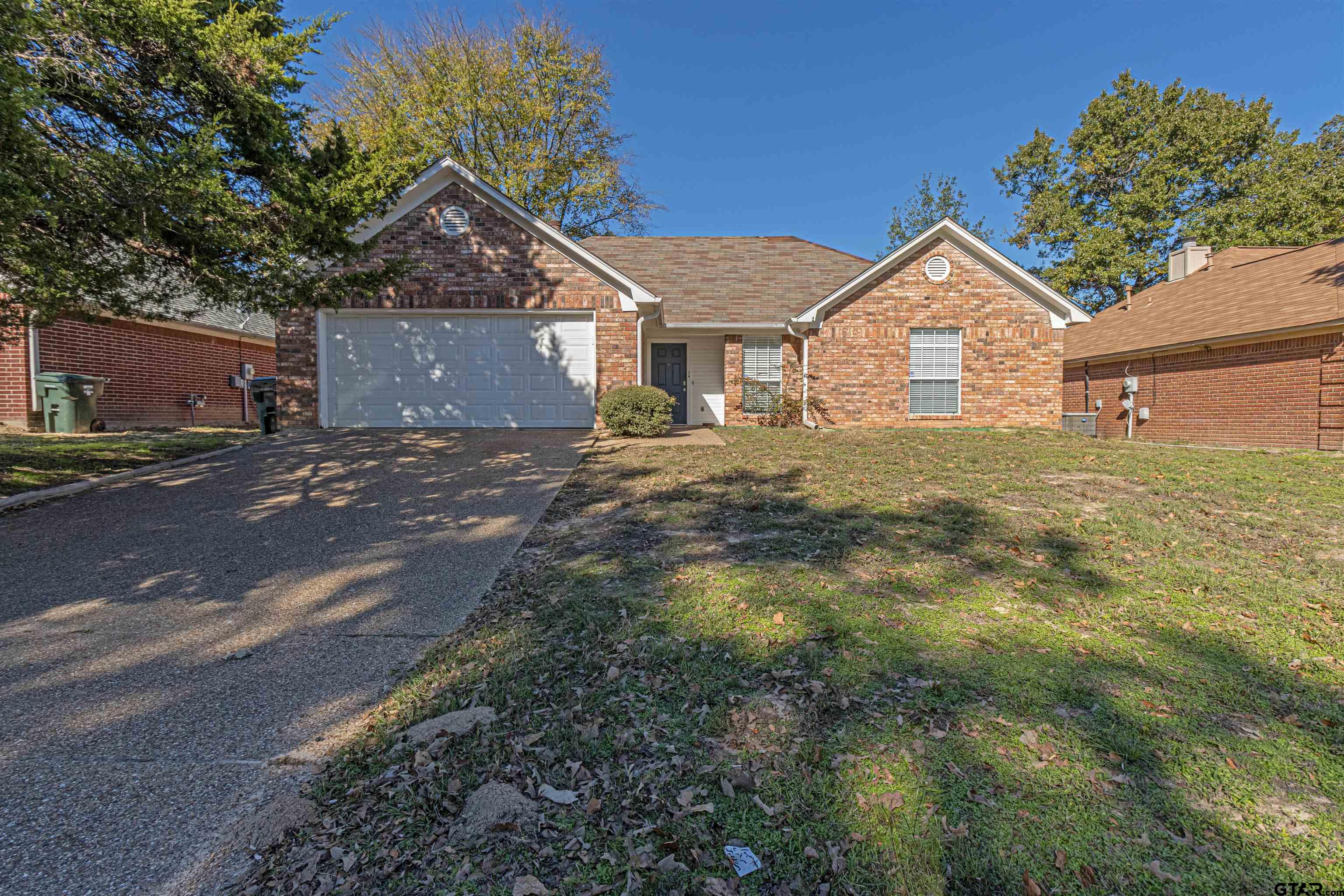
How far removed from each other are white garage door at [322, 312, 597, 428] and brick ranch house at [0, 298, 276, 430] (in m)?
2.32

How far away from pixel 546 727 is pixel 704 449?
301 inches

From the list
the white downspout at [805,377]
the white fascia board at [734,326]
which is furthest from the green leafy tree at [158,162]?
the white downspout at [805,377]

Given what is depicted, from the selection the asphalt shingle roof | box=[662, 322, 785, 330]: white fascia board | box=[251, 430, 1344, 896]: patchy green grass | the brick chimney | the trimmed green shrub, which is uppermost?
the brick chimney

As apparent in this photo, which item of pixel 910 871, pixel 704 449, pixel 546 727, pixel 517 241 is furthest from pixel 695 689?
pixel 517 241

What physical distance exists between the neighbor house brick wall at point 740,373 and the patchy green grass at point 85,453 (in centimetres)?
1008

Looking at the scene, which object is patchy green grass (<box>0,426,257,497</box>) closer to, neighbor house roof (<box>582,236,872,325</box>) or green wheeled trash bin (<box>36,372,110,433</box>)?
green wheeled trash bin (<box>36,372,110,433</box>)

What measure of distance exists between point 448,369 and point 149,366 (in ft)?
28.2

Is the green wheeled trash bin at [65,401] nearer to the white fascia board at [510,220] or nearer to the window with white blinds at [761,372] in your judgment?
the white fascia board at [510,220]

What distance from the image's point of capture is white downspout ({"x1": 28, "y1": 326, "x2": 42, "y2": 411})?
471 inches

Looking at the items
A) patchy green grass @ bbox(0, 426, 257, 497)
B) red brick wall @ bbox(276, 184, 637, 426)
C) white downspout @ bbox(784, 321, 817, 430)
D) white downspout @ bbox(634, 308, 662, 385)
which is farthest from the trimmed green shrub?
patchy green grass @ bbox(0, 426, 257, 497)

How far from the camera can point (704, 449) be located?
393 inches

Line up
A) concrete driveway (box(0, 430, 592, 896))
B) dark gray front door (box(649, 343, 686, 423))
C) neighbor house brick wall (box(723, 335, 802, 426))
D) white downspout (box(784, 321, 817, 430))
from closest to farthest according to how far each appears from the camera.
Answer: concrete driveway (box(0, 430, 592, 896))
white downspout (box(784, 321, 817, 430))
neighbor house brick wall (box(723, 335, 802, 426))
dark gray front door (box(649, 343, 686, 423))

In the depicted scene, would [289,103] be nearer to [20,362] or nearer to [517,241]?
[517,241]

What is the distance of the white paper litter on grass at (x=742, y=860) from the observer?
1.80m
